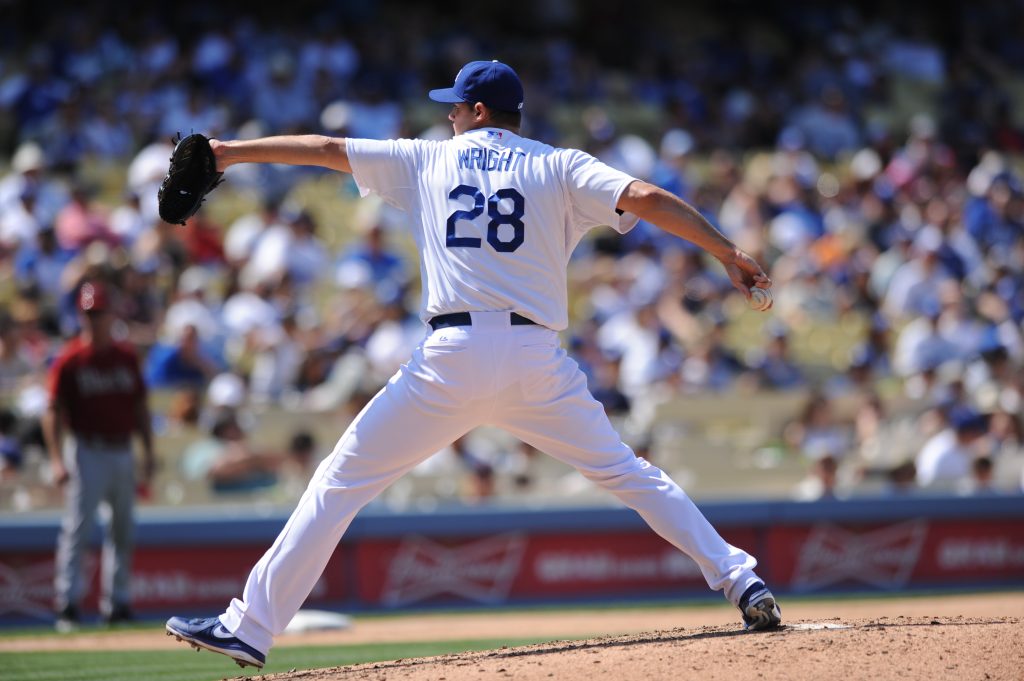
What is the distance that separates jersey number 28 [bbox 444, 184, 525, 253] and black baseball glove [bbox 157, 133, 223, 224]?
0.90m

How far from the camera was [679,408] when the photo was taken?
12391mm

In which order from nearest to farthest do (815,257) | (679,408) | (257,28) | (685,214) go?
(685,214)
(679,408)
(815,257)
(257,28)

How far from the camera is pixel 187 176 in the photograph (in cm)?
520

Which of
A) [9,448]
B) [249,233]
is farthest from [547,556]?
[249,233]

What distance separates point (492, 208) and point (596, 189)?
37 centimetres

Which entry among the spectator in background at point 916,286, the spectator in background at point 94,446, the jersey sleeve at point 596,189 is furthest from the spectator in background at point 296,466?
the spectator in background at point 916,286

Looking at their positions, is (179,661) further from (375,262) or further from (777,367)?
(777,367)

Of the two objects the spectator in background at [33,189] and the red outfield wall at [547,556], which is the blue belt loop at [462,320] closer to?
the red outfield wall at [547,556]

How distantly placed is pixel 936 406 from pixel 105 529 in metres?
7.07

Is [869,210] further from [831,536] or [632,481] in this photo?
[632,481]

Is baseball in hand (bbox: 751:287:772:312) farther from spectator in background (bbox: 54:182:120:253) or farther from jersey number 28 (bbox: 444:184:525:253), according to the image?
spectator in background (bbox: 54:182:120:253)

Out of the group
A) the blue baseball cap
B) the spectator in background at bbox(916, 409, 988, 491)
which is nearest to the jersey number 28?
the blue baseball cap

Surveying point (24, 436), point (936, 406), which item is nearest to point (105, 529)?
point (24, 436)

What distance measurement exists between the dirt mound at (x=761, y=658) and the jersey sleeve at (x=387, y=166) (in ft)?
5.52
